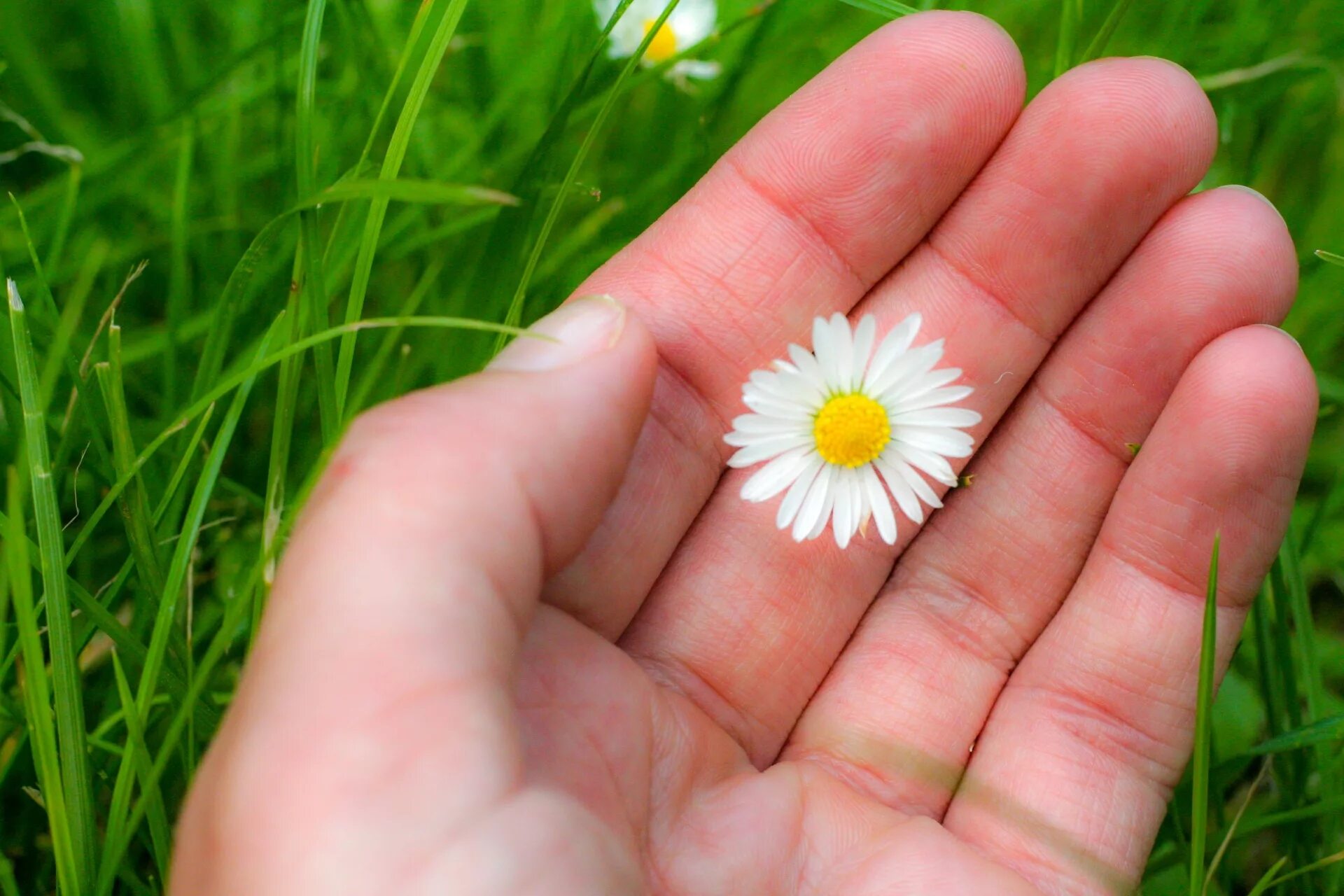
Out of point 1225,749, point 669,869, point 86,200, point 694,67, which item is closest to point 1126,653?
point 1225,749

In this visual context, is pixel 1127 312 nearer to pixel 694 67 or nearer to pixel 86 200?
pixel 694 67

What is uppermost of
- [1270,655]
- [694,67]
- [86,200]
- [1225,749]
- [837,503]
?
[694,67]

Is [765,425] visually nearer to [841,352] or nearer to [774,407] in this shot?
[774,407]

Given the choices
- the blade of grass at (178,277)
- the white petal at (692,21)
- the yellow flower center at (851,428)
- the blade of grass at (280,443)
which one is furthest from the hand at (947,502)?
the white petal at (692,21)

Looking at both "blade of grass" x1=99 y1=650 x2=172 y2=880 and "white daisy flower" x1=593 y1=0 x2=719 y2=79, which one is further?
"white daisy flower" x1=593 y1=0 x2=719 y2=79

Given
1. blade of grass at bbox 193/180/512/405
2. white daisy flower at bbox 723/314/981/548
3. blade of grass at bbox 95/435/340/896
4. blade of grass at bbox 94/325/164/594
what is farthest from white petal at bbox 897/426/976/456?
blade of grass at bbox 94/325/164/594

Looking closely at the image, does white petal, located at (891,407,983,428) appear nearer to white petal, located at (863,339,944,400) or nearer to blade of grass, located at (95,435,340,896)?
white petal, located at (863,339,944,400)

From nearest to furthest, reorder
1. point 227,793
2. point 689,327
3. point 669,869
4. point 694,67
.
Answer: point 227,793, point 669,869, point 689,327, point 694,67
